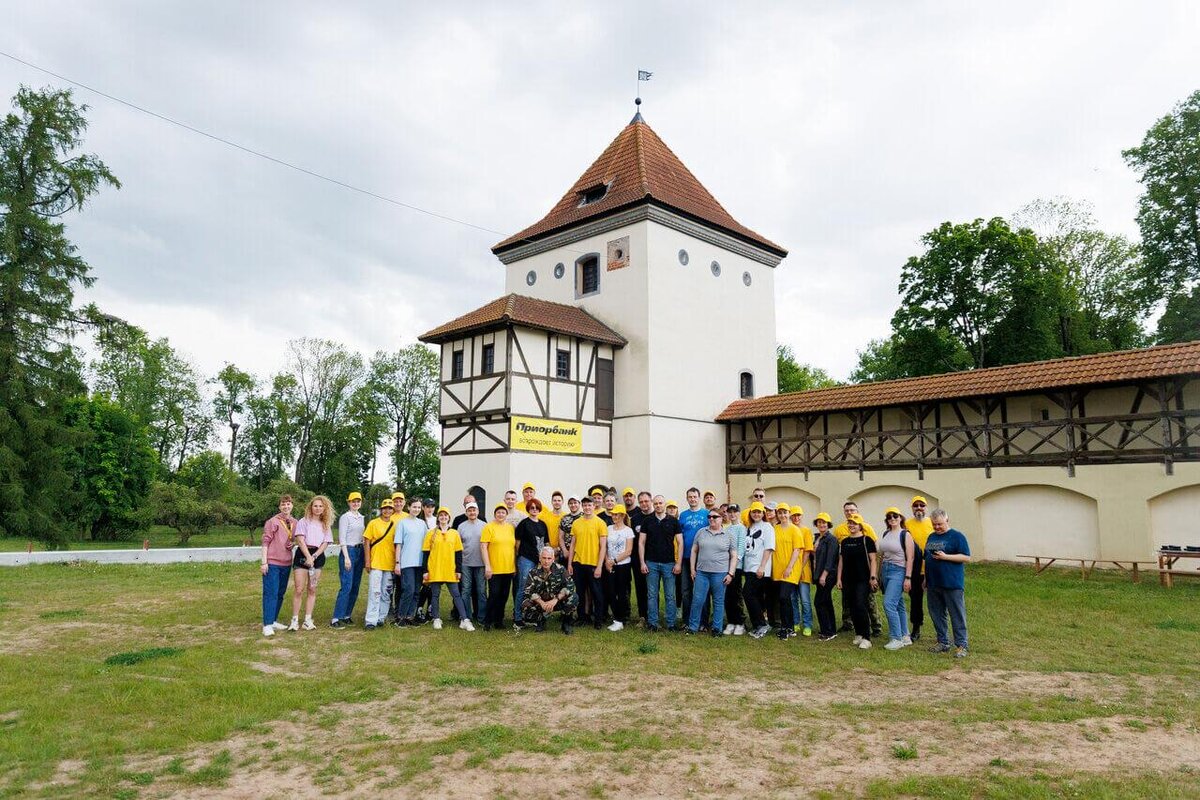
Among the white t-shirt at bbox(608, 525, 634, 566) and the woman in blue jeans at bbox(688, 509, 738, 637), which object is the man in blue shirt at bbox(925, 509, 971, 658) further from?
the white t-shirt at bbox(608, 525, 634, 566)

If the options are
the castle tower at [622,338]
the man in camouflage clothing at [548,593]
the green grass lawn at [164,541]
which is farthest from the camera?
the green grass lawn at [164,541]

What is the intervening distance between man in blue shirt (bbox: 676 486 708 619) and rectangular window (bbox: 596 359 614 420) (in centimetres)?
1103

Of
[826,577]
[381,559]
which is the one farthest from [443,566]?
[826,577]

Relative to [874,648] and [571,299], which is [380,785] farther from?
[571,299]

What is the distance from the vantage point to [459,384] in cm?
1878

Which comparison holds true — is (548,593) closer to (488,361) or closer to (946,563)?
(946,563)

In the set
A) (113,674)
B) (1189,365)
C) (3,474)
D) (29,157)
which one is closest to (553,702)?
(113,674)

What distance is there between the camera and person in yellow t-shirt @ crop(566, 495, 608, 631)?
835 cm

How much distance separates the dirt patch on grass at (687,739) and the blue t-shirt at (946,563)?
1191mm

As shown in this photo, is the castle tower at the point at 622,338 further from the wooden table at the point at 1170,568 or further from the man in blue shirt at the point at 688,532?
the wooden table at the point at 1170,568

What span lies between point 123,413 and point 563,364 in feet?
82.2

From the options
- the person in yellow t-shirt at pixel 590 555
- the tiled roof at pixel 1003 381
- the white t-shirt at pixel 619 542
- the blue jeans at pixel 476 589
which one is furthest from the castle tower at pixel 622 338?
the white t-shirt at pixel 619 542

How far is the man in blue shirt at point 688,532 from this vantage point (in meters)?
8.45

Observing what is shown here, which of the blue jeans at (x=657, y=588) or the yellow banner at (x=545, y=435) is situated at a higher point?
the yellow banner at (x=545, y=435)
